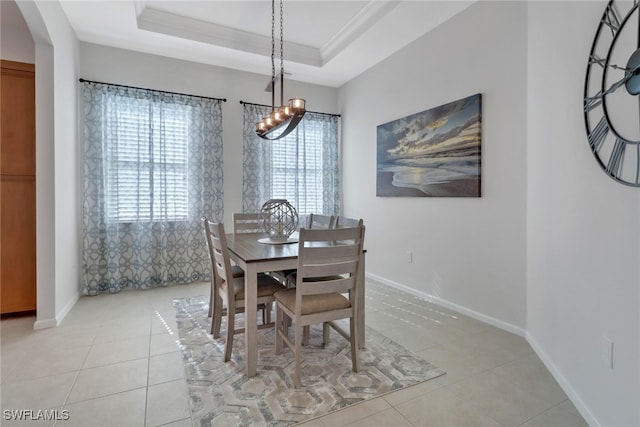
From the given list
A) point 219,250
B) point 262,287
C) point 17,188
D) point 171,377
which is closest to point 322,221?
point 262,287

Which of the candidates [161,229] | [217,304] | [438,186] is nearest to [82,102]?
[161,229]

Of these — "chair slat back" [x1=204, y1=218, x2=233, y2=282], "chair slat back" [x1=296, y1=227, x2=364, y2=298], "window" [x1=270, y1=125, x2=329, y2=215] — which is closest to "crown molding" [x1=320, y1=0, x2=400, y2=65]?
"window" [x1=270, y1=125, x2=329, y2=215]

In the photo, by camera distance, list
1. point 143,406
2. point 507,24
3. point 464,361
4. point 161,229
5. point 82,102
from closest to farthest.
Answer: point 143,406, point 464,361, point 507,24, point 82,102, point 161,229

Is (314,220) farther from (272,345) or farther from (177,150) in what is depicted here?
(177,150)

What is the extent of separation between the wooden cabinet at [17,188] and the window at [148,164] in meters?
0.81

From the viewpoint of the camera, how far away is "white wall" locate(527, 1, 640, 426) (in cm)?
139

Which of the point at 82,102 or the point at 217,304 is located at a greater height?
the point at 82,102

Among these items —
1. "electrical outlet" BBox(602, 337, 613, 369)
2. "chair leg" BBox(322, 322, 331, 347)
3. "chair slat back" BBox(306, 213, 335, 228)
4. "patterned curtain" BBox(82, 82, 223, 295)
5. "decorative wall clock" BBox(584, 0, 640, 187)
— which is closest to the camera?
"decorative wall clock" BBox(584, 0, 640, 187)

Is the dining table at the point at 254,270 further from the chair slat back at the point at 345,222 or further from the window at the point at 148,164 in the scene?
the window at the point at 148,164

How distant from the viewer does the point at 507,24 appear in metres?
2.70

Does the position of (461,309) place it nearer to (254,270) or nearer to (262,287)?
(262,287)

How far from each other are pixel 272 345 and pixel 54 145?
2529 mm

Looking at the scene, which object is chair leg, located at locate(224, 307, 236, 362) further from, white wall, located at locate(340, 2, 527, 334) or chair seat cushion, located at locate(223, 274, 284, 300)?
white wall, located at locate(340, 2, 527, 334)

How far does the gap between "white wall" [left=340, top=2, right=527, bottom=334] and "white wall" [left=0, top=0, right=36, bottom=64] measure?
3.74 metres
